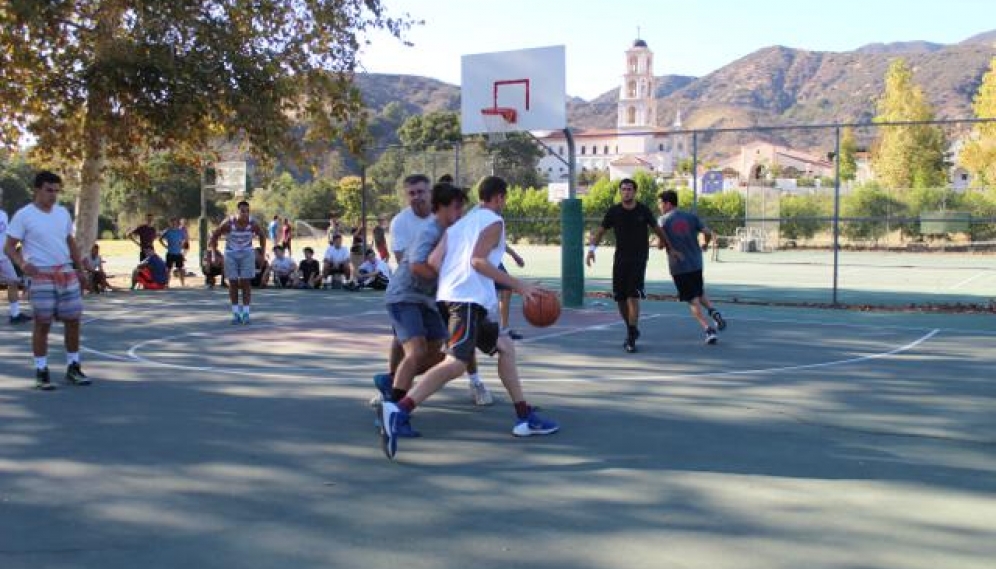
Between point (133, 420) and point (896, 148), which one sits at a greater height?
point (896, 148)

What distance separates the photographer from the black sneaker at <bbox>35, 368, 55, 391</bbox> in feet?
29.0

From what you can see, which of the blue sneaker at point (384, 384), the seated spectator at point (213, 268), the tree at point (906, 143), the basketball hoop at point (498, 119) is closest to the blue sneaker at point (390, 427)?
the blue sneaker at point (384, 384)

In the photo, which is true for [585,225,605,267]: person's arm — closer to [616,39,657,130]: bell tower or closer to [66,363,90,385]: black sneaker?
[66,363,90,385]: black sneaker

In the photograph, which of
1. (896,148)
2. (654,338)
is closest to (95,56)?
(654,338)

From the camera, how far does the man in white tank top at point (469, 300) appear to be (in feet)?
21.2

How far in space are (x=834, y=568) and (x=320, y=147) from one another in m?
18.9

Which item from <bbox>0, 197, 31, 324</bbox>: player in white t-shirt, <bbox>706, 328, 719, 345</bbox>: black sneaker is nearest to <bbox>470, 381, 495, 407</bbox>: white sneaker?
<bbox>706, 328, 719, 345</bbox>: black sneaker

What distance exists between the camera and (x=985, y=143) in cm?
4181

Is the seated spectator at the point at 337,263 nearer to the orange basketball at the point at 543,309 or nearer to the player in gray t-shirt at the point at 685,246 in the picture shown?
the player in gray t-shirt at the point at 685,246

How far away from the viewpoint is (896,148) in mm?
51031

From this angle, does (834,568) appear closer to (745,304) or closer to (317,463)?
(317,463)

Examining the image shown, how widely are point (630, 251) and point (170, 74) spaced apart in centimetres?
1099

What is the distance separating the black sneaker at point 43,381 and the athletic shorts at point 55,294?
1.49 ft

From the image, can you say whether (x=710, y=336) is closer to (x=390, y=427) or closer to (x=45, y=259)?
(x=390, y=427)
